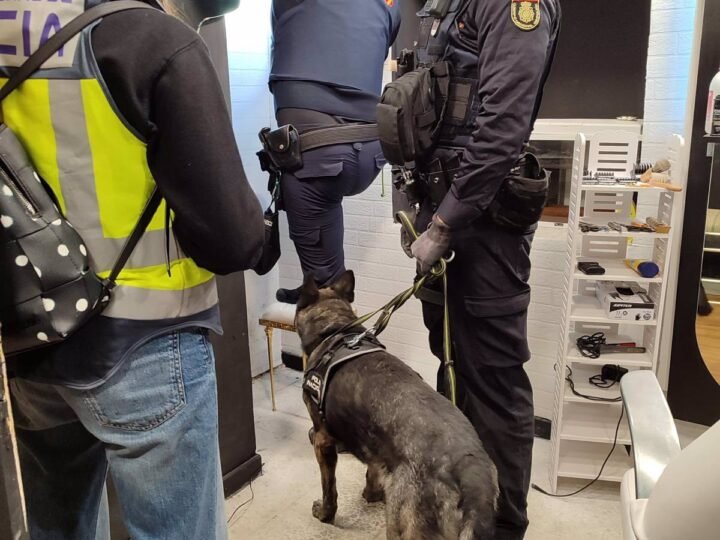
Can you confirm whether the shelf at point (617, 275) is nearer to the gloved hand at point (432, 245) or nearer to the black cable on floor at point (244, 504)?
the gloved hand at point (432, 245)

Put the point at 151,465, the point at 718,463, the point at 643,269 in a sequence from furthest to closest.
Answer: the point at 643,269
the point at 151,465
the point at 718,463

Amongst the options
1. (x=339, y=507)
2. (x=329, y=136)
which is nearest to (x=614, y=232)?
(x=329, y=136)

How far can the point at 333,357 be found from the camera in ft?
6.39

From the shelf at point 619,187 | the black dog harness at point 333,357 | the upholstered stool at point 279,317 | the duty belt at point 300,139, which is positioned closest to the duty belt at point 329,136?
the duty belt at point 300,139

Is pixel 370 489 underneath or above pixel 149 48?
underneath

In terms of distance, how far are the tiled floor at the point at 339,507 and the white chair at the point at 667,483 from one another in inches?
51.2

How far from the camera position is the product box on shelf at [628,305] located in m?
2.17

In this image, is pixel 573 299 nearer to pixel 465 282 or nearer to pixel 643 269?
pixel 643 269

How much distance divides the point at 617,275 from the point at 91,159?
1848 mm

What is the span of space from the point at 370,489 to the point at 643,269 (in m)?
1.27

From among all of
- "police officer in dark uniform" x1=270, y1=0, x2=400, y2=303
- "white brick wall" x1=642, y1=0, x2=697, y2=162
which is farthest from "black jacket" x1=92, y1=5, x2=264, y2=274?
"white brick wall" x1=642, y1=0, x2=697, y2=162

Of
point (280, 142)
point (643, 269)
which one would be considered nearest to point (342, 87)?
point (280, 142)

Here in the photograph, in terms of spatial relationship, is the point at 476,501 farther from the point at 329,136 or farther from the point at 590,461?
the point at 329,136

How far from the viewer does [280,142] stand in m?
2.24
